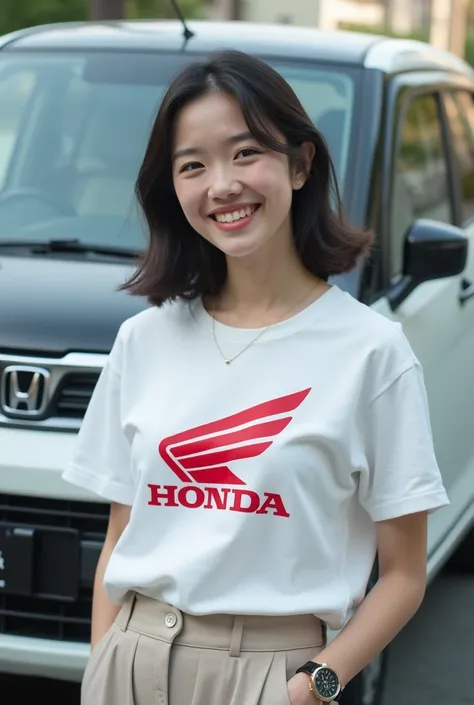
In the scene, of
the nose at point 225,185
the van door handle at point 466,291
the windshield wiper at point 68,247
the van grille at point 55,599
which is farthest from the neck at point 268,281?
the van door handle at point 466,291

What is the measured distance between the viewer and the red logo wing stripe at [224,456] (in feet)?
6.27

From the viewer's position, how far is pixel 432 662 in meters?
4.33

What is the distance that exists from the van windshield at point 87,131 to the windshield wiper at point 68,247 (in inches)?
0.9

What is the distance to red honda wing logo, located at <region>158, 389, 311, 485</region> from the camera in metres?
1.92

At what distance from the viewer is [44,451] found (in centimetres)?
312

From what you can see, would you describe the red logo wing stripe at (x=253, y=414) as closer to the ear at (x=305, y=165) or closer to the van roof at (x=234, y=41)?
the ear at (x=305, y=165)

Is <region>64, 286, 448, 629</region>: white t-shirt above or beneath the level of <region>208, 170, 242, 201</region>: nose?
beneath

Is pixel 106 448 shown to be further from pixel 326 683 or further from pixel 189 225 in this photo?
pixel 326 683

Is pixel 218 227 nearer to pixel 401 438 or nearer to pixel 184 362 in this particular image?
pixel 184 362

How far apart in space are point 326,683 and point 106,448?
52 centimetres

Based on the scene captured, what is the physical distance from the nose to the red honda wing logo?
31cm

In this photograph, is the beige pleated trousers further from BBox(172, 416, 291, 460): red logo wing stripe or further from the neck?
the neck

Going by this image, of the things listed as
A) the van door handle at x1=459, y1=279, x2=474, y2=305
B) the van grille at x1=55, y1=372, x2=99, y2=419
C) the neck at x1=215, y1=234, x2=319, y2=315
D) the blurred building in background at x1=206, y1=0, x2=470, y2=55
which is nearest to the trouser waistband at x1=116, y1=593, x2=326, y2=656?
the neck at x1=215, y1=234, x2=319, y2=315

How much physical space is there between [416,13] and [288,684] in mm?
42083
